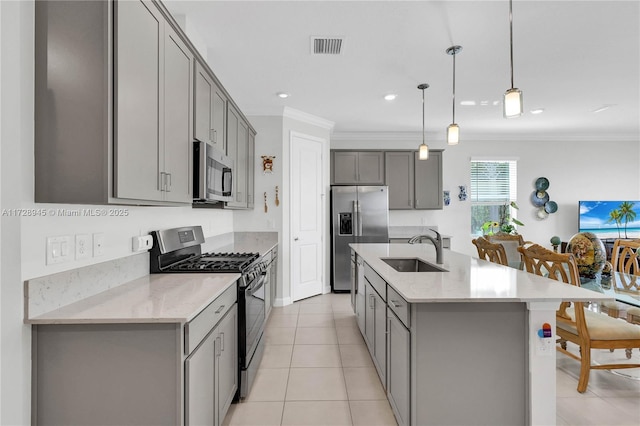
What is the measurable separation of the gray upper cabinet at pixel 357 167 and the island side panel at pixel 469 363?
444cm

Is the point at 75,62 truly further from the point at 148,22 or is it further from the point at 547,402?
the point at 547,402

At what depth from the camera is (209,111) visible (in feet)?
8.48

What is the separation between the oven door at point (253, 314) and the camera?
7.67 ft

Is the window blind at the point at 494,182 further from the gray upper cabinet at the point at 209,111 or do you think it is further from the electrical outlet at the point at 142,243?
the electrical outlet at the point at 142,243

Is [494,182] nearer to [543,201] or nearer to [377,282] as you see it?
[543,201]

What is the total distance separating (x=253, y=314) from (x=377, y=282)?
0.93 meters

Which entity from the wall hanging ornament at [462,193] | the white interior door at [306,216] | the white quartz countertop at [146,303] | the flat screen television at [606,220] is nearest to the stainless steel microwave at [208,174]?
the white quartz countertop at [146,303]

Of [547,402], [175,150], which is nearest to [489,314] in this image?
[547,402]

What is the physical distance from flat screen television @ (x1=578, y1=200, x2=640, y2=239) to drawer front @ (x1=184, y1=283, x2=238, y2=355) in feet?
22.5

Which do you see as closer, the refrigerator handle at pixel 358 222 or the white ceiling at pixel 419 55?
the white ceiling at pixel 419 55

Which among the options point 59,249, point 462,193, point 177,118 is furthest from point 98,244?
point 462,193

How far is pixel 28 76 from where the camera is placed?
4.48 ft

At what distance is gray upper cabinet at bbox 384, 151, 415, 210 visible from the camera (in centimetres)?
612

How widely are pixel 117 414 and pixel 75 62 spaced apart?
1401 mm
